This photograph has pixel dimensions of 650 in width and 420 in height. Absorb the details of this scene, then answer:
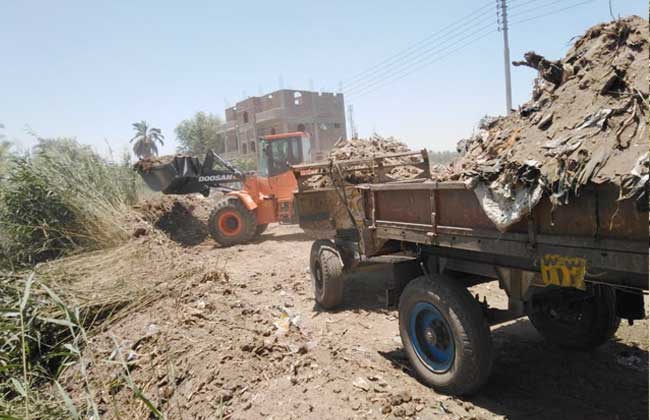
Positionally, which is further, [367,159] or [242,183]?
[242,183]

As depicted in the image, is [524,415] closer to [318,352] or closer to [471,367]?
[471,367]

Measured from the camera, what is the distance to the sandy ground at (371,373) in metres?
2.91

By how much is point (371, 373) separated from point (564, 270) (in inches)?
72.9

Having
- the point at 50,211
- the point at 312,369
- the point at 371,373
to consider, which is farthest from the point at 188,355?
the point at 50,211

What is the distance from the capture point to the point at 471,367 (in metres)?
2.86

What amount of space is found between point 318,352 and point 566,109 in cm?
279

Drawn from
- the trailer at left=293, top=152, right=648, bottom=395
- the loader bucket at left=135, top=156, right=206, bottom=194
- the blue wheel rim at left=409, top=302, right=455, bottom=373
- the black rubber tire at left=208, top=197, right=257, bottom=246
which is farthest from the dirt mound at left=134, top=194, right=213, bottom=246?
the blue wheel rim at left=409, top=302, right=455, bottom=373

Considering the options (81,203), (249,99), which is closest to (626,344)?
(81,203)

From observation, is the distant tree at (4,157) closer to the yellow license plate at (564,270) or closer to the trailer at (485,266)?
the trailer at (485,266)

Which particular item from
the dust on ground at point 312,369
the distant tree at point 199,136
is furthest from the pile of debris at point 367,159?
the distant tree at point 199,136

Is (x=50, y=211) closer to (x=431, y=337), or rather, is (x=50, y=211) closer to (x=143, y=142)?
(x=431, y=337)

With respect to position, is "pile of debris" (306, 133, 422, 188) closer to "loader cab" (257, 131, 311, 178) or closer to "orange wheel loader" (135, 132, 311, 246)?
"orange wheel loader" (135, 132, 311, 246)

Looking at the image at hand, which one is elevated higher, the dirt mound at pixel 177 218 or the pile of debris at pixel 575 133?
the pile of debris at pixel 575 133

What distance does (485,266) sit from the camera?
3006mm
